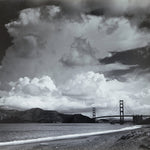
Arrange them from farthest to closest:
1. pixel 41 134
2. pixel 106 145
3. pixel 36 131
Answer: pixel 36 131 → pixel 41 134 → pixel 106 145

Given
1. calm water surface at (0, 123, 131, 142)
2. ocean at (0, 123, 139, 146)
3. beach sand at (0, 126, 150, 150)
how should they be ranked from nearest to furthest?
beach sand at (0, 126, 150, 150) → ocean at (0, 123, 139, 146) → calm water surface at (0, 123, 131, 142)

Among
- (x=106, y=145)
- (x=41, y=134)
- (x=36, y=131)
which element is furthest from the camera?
(x=36, y=131)

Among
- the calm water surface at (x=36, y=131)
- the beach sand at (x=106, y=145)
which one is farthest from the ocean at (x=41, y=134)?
the beach sand at (x=106, y=145)

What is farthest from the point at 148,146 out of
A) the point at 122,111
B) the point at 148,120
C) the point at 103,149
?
the point at 122,111

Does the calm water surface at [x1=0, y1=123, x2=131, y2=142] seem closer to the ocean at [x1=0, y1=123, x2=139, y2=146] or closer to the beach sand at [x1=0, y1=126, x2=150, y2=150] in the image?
the ocean at [x1=0, y1=123, x2=139, y2=146]

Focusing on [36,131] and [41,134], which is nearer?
[41,134]

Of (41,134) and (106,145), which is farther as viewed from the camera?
(41,134)

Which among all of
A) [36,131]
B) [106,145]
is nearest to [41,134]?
[36,131]

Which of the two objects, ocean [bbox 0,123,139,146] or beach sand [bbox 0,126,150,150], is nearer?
beach sand [bbox 0,126,150,150]

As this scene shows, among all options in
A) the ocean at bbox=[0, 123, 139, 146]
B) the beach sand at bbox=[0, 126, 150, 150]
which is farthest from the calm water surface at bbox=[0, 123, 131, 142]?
the beach sand at bbox=[0, 126, 150, 150]

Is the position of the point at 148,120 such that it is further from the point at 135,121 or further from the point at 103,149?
the point at 103,149

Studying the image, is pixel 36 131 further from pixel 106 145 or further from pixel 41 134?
pixel 106 145

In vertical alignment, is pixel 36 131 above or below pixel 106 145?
below
